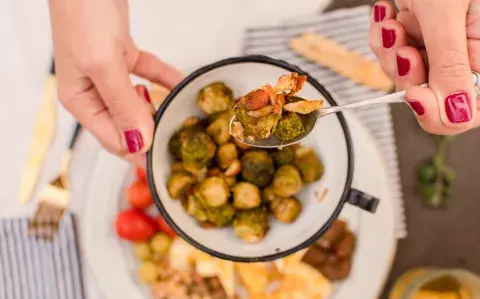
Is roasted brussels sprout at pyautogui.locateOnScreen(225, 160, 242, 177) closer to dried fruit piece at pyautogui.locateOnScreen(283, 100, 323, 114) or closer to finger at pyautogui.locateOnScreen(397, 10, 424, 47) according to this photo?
dried fruit piece at pyautogui.locateOnScreen(283, 100, 323, 114)

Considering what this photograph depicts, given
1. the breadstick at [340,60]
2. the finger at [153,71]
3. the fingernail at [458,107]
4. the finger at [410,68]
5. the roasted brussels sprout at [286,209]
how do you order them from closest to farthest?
the fingernail at [458,107] → the finger at [410,68] → the roasted brussels sprout at [286,209] → the finger at [153,71] → the breadstick at [340,60]

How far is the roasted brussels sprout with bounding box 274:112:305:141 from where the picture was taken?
0.98 metres

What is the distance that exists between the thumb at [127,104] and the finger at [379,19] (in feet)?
1.51

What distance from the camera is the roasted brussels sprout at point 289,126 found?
978mm

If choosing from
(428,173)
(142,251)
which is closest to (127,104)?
(142,251)

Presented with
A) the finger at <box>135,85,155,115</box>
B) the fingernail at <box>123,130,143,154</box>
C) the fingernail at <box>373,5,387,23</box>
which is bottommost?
the fingernail at <box>123,130,143,154</box>

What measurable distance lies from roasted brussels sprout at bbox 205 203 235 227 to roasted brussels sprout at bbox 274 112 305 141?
0.25 metres

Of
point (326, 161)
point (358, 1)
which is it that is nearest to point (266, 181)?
point (326, 161)

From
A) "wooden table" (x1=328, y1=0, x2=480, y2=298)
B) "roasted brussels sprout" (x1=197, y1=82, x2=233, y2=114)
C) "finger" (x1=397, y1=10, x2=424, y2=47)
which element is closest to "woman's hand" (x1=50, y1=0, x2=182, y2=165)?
"roasted brussels sprout" (x1=197, y1=82, x2=233, y2=114)

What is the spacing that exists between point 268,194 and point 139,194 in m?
0.29

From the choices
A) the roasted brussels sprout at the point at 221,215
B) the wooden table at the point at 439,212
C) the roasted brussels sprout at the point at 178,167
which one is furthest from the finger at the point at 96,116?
the wooden table at the point at 439,212

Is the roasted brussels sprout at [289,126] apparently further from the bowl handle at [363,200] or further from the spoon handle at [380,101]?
the bowl handle at [363,200]

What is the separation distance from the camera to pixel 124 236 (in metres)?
1.29

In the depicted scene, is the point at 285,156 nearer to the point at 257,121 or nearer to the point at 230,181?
the point at 230,181
